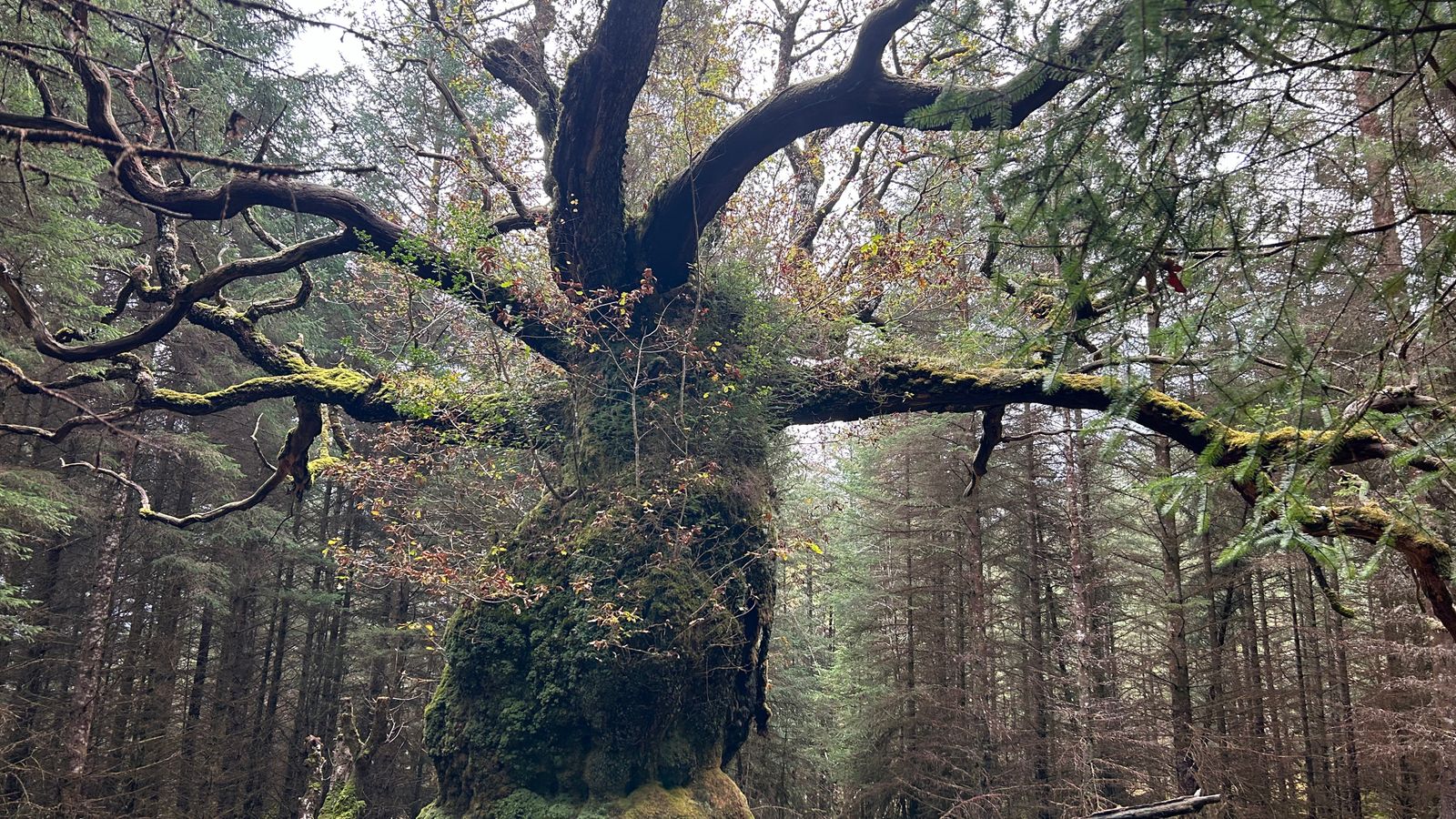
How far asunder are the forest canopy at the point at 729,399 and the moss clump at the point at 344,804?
42mm

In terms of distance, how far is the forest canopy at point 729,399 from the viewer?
7.72 ft

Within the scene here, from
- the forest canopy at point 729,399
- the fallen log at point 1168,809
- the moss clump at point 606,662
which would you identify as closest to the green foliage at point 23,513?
the forest canopy at point 729,399

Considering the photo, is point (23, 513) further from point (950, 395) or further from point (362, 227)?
point (950, 395)

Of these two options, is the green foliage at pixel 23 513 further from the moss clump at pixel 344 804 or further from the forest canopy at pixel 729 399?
the moss clump at pixel 344 804

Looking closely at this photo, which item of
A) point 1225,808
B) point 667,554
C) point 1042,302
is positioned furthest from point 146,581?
point 1225,808

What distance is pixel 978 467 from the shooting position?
7000 millimetres

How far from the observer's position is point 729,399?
596 cm

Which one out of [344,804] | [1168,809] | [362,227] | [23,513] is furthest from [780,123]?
[23,513]

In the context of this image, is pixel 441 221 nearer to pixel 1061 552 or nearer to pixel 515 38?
pixel 515 38

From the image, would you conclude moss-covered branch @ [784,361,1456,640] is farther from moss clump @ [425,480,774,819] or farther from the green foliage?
the green foliage

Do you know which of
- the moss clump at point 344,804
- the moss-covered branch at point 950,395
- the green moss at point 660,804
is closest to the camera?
the green moss at point 660,804

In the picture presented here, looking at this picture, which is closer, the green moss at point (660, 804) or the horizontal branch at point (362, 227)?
the green moss at point (660, 804)

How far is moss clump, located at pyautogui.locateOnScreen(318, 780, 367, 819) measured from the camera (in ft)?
23.3

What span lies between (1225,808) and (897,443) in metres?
6.25
